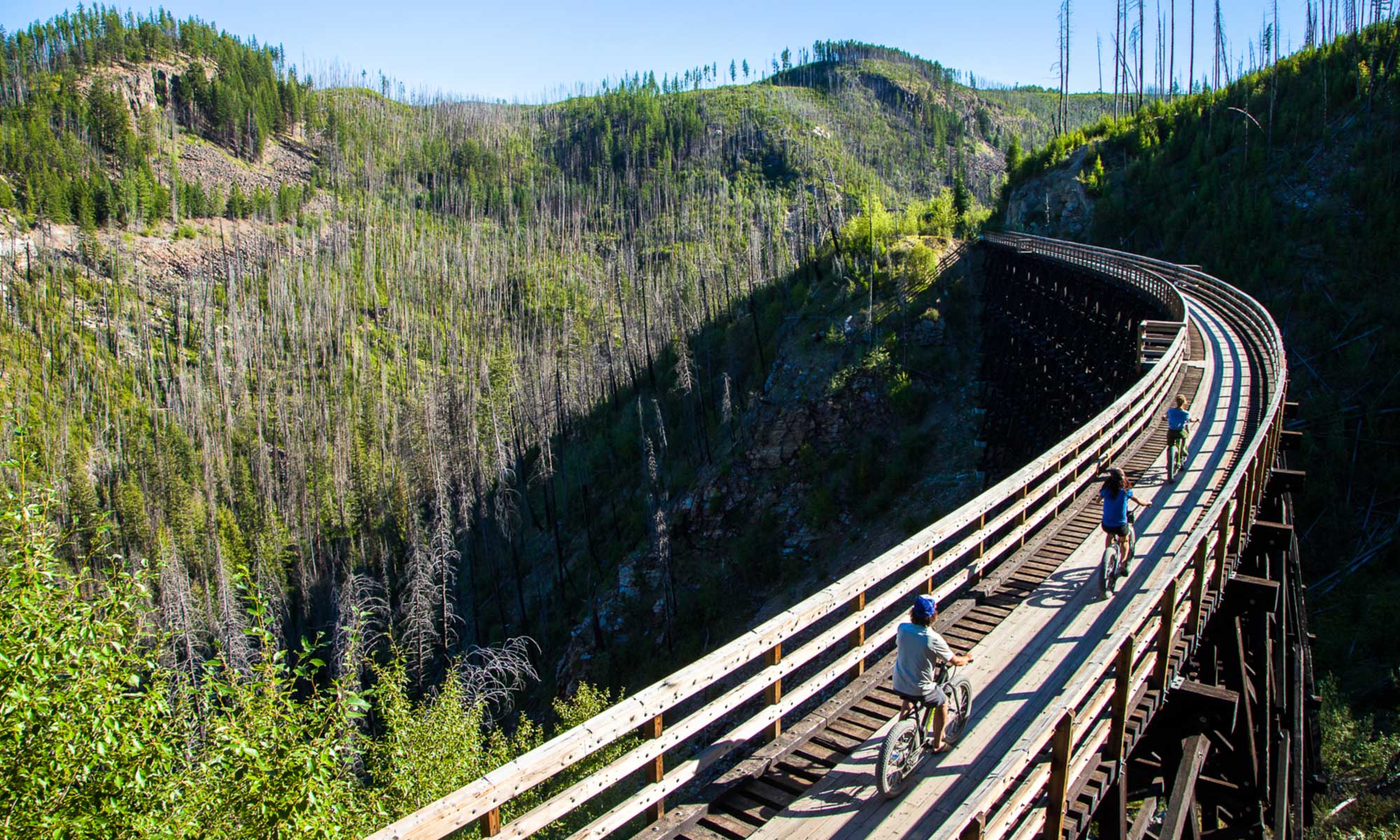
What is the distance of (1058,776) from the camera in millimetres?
4895

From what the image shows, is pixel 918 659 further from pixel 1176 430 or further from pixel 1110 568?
pixel 1176 430

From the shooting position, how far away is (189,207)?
127 meters

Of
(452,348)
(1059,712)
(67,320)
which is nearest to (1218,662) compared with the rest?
(1059,712)

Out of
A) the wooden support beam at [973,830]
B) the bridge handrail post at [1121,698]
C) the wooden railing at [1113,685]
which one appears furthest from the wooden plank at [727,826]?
the bridge handrail post at [1121,698]

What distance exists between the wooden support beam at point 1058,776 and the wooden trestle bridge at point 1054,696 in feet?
0.04

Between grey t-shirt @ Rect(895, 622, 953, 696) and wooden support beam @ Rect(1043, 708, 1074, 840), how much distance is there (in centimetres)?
103

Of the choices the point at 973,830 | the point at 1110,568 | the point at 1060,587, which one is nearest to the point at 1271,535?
the point at 1110,568

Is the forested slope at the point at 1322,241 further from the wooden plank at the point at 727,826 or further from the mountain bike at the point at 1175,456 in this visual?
the wooden plank at the point at 727,826

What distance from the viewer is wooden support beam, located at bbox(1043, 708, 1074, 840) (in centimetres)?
479

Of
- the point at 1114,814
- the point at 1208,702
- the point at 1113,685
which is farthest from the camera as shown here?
the point at 1208,702

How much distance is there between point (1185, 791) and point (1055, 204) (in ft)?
150

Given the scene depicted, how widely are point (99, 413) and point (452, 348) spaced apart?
40.6m

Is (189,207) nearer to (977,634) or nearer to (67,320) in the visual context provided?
(67,320)

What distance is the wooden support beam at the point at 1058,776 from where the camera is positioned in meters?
4.79
